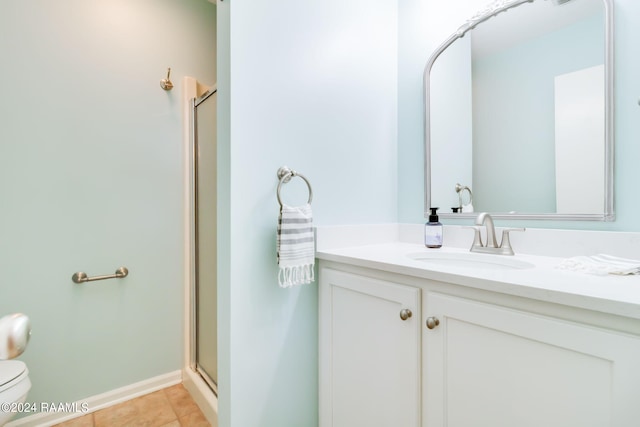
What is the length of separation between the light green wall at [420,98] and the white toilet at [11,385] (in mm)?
1734

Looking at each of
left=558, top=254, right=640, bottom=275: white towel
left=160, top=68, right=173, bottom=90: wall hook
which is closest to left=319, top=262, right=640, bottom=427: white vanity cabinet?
left=558, top=254, right=640, bottom=275: white towel

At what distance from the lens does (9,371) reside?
113 cm

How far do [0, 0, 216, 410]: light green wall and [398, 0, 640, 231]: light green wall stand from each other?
4.40 feet

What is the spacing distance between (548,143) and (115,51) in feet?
7.01

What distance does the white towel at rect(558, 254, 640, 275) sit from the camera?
71 cm

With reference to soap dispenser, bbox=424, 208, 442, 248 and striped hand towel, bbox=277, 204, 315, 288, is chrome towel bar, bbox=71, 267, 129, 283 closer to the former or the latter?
striped hand towel, bbox=277, 204, 315, 288

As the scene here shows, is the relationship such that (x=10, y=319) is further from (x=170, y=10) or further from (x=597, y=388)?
(x=170, y=10)

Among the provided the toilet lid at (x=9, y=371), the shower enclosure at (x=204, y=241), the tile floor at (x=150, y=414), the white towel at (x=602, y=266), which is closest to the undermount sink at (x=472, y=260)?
the white towel at (x=602, y=266)

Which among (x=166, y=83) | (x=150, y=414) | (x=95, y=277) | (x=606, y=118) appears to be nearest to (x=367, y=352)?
(x=606, y=118)

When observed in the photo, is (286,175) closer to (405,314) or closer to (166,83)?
(405,314)

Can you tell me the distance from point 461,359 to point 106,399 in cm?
185

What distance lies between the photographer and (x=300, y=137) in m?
1.14

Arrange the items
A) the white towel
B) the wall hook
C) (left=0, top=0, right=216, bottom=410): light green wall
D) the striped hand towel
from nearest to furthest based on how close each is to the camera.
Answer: the white towel < the striped hand towel < (left=0, top=0, right=216, bottom=410): light green wall < the wall hook

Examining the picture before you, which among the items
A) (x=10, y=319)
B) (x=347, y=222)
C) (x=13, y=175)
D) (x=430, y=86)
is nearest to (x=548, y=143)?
(x=430, y=86)
